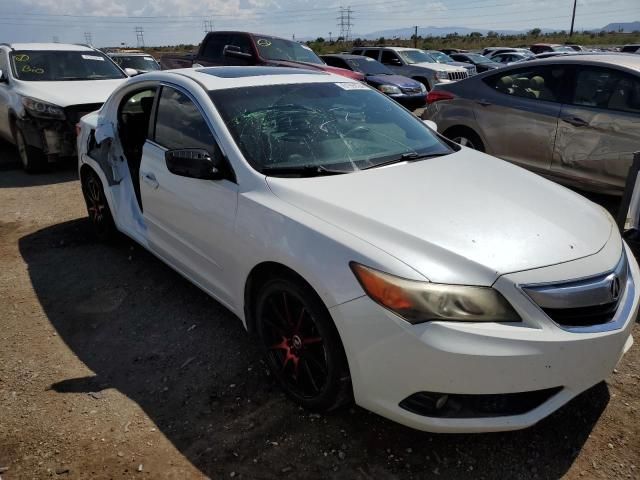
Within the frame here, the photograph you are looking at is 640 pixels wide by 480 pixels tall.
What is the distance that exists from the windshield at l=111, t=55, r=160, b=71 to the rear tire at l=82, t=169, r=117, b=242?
1110 centimetres

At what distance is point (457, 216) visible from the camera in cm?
240

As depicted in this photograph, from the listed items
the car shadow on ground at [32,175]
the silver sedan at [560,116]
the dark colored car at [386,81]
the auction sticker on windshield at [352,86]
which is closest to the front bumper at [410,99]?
the dark colored car at [386,81]

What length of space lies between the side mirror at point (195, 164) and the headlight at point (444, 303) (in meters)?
1.27

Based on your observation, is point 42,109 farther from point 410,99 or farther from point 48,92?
point 410,99

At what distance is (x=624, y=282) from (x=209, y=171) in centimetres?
210

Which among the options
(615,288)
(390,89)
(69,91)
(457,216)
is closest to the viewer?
(615,288)

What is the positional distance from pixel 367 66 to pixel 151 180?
462 inches

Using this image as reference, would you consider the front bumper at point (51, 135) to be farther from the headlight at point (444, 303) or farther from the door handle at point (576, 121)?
the headlight at point (444, 303)

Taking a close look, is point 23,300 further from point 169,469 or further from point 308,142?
point 308,142

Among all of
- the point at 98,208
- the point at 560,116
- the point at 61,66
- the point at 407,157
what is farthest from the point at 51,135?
the point at 560,116

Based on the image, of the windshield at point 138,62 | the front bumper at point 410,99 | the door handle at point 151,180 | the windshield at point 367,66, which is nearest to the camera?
the door handle at point 151,180

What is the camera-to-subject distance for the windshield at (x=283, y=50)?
1070 centimetres

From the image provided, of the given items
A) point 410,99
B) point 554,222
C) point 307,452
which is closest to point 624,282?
point 554,222

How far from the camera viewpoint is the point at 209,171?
110 inches
